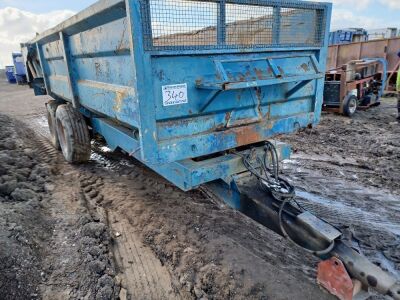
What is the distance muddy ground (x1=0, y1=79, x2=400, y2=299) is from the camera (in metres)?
2.44

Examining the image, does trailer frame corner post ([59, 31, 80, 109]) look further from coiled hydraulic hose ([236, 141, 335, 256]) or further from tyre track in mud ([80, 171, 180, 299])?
coiled hydraulic hose ([236, 141, 335, 256])

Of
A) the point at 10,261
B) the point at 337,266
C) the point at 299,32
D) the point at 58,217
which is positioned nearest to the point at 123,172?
the point at 58,217

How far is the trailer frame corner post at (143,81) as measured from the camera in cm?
200

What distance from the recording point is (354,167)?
4.85 meters

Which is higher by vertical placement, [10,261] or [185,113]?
[185,113]

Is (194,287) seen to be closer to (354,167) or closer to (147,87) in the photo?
(147,87)

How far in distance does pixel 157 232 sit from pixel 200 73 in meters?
1.65

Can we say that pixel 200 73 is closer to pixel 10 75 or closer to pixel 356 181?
pixel 356 181

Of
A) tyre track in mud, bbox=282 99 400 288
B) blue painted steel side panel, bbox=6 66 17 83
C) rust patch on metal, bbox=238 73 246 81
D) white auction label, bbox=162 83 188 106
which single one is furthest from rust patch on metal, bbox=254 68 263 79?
blue painted steel side panel, bbox=6 66 17 83

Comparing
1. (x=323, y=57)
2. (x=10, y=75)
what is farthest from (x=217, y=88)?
(x=10, y=75)

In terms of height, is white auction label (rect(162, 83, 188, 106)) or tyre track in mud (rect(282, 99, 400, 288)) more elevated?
white auction label (rect(162, 83, 188, 106))

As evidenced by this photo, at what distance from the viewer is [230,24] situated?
2.51 m

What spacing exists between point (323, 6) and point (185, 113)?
5.75 ft

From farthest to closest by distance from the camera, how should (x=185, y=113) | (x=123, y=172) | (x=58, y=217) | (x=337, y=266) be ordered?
(x=123, y=172) < (x=58, y=217) < (x=185, y=113) < (x=337, y=266)
